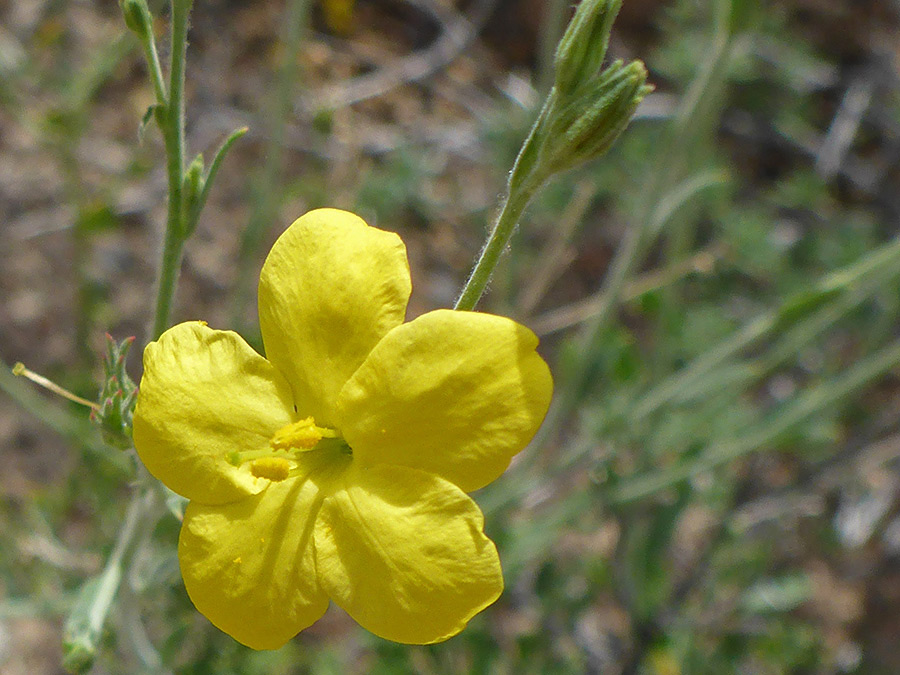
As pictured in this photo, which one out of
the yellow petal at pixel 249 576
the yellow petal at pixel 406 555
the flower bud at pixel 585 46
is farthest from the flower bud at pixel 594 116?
the yellow petal at pixel 249 576

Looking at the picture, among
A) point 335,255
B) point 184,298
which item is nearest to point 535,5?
point 184,298

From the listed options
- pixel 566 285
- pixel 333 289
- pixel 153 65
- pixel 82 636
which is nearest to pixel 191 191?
pixel 153 65

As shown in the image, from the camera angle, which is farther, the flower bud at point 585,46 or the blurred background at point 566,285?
the blurred background at point 566,285

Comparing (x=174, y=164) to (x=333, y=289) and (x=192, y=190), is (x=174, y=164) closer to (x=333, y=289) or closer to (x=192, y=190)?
(x=192, y=190)

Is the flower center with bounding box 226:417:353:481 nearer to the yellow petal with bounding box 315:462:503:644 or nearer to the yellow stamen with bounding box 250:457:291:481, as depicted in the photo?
the yellow stamen with bounding box 250:457:291:481

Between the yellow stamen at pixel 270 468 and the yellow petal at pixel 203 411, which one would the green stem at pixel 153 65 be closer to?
the yellow petal at pixel 203 411

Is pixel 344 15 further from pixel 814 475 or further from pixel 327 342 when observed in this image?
pixel 814 475

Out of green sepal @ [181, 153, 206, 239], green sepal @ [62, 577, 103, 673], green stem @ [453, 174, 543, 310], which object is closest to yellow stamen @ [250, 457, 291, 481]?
green stem @ [453, 174, 543, 310]
